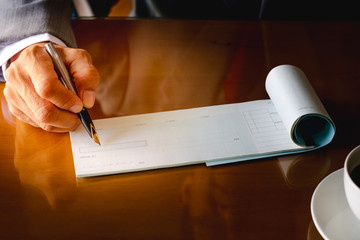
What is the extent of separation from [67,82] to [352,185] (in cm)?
40

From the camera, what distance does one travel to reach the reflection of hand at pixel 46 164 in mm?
499

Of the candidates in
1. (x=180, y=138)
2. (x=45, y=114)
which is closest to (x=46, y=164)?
(x=45, y=114)

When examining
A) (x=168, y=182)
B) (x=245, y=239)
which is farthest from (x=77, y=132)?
(x=245, y=239)

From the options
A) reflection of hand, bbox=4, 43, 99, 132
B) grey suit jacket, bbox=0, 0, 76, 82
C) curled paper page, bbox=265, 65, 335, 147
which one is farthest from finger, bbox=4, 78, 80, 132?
curled paper page, bbox=265, 65, 335, 147

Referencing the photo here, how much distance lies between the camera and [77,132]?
→ 58 centimetres

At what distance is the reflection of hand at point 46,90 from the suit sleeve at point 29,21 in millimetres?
107

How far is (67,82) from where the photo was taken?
0.57 metres

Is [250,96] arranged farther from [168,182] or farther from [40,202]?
[40,202]

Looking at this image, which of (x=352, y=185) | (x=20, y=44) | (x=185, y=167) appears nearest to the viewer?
(x=352, y=185)

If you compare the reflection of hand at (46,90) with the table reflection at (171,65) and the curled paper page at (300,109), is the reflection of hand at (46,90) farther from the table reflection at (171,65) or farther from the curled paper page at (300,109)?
the curled paper page at (300,109)

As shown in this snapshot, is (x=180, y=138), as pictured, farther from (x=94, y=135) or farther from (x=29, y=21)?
(x=29, y=21)

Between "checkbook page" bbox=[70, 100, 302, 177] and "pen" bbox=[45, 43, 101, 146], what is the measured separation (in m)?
0.01

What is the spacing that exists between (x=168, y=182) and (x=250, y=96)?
0.23 metres

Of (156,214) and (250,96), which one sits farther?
(250,96)
